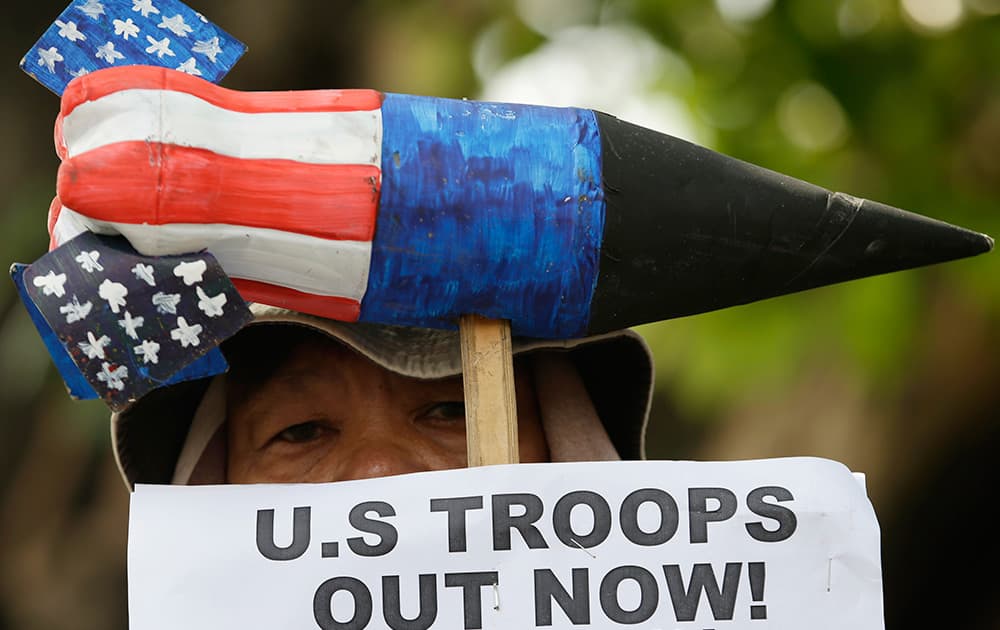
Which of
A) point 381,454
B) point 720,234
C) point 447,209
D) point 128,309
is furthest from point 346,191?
point 381,454

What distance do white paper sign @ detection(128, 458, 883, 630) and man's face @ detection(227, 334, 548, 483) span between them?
32cm

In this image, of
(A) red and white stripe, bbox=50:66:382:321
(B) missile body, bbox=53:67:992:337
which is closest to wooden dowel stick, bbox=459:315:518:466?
(B) missile body, bbox=53:67:992:337

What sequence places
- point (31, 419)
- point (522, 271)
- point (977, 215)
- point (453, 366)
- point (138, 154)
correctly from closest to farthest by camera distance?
point (138, 154) < point (522, 271) < point (453, 366) < point (977, 215) < point (31, 419)

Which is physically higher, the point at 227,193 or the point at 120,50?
the point at 120,50

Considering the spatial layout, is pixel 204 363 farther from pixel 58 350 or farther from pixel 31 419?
pixel 31 419

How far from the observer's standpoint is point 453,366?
184 centimetres

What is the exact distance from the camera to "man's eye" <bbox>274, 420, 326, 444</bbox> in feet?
6.43

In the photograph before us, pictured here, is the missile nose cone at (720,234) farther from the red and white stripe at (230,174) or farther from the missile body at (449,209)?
the red and white stripe at (230,174)

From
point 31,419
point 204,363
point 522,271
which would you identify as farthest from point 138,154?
point 31,419

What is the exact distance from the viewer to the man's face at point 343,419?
192cm

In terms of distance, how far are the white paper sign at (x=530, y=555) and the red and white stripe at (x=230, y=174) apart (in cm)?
25

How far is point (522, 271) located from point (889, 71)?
2089mm

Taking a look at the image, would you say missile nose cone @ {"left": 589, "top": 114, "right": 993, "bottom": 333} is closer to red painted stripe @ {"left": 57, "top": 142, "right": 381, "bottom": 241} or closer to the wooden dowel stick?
the wooden dowel stick

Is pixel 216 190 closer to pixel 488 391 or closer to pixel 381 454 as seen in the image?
pixel 488 391
